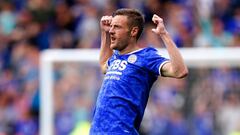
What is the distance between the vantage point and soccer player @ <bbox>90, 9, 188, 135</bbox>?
7246 millimetres

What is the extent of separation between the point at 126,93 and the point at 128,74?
0.16m

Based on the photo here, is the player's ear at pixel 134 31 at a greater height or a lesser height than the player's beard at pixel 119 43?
greater

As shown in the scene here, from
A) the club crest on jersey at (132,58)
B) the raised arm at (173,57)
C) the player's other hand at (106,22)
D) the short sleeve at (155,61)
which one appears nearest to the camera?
the raised arm at (173,57)

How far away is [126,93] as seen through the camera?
7395 millimetres

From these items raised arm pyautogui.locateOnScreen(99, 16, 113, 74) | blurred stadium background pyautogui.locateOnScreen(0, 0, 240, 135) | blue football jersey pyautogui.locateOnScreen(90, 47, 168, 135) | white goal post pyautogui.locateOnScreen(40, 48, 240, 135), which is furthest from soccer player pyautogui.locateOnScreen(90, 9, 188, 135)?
blurred stadium background pyautogui.locateOnScreen(0, 0, 240, 135)

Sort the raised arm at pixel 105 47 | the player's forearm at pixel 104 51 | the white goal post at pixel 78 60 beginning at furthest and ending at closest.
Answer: the white goal post at pixel 78 60 → the player's forearm at pixel 104 51 → the raised arm at pixel 105 47

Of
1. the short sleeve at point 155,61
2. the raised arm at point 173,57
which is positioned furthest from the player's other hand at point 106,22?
the raised arm at point 173,57

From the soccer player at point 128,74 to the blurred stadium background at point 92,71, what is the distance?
524 cm

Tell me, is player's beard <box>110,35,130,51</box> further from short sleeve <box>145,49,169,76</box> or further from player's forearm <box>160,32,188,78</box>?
player's forearm <box>160,32,188,78</box>

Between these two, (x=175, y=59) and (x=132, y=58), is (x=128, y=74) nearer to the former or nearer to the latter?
(x=132, y=58)

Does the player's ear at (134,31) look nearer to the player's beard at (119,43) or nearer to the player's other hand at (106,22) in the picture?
the player's beard at (119,43)

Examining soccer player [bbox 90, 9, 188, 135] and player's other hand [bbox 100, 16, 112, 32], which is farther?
player's other hand [bbox 100, 16, 112, 32]

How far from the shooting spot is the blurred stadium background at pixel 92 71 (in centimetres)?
1284

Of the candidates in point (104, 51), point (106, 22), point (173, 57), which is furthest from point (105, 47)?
point (173, 57)
